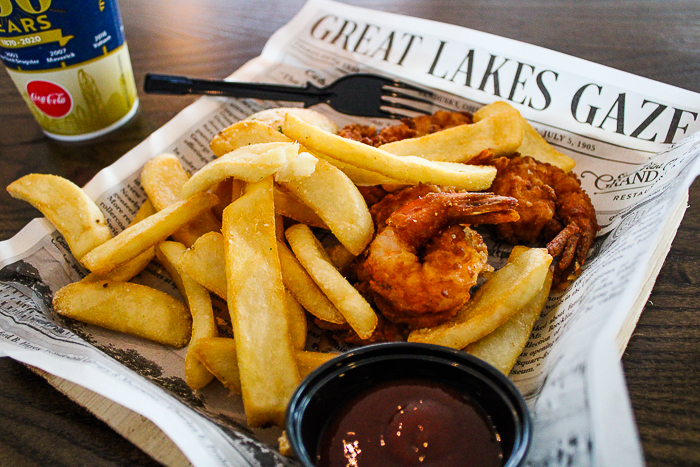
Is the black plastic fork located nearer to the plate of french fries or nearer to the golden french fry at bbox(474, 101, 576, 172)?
the golden french fry at bbox(474, 101, 576, 172)

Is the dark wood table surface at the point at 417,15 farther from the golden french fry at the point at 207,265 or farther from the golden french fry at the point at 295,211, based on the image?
the golden french fry at the point at 295,211

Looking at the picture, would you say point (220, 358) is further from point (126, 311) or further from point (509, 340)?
point (509, 340)

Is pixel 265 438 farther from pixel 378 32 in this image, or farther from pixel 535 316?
pixel 378 32

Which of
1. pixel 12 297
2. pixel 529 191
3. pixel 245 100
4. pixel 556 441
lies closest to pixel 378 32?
pixel 245 100

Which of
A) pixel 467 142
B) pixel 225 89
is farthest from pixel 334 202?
pixel 225 89

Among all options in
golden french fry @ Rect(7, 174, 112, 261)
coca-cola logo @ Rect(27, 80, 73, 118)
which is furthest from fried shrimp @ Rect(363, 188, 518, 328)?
coca-cola logo @ Rect(27, 80, 73, 118)

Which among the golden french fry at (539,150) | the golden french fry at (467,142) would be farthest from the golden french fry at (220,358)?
the golden french fry at (539,150)
